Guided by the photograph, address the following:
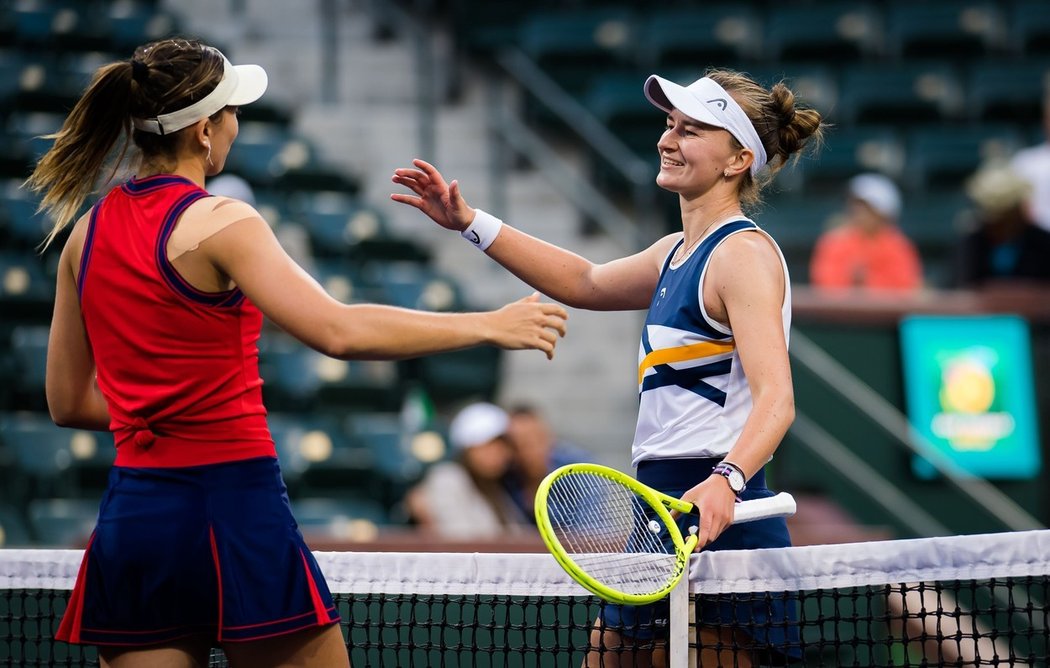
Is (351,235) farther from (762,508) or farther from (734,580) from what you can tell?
(762,508)

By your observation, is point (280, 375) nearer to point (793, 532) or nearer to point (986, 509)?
point (793, 532)

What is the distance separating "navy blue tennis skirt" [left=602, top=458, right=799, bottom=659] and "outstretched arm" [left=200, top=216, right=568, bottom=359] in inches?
21.1

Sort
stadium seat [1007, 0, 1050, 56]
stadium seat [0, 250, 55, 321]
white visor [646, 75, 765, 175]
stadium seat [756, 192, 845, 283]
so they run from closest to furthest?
white visor [646, 75, 765, 175]
stadium seat [0, 250, 55, 321]
stadium seat [756, 192, 845, 283]
stadium seat [1007, 0, 1050, 56]

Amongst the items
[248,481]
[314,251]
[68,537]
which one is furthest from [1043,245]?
[248,481]

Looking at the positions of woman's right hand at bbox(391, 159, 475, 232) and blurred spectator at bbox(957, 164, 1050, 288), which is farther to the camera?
blurred spectator at bbox(957, 164, 1050, 288)

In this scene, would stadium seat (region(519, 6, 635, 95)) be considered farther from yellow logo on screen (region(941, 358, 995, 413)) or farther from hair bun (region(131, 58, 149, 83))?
hair bun (region(131, 58, 149, 83))

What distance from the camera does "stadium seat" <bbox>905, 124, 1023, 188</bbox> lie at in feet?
36.4

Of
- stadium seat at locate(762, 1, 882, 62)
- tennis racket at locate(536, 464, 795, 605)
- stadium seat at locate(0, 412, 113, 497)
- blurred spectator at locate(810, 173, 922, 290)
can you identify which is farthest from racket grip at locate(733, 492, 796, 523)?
stadium seat at locate(762, 1, 882, 62)

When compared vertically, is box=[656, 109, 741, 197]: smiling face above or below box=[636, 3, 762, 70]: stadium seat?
below

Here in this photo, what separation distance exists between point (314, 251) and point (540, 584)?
650cm

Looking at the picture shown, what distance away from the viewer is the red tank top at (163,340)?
8.82ft

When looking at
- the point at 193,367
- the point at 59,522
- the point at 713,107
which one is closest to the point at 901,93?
the point at 59,522

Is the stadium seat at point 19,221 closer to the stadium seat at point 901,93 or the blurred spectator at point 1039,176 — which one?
the blurred spectator at point 1039,176

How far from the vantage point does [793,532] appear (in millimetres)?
6332
